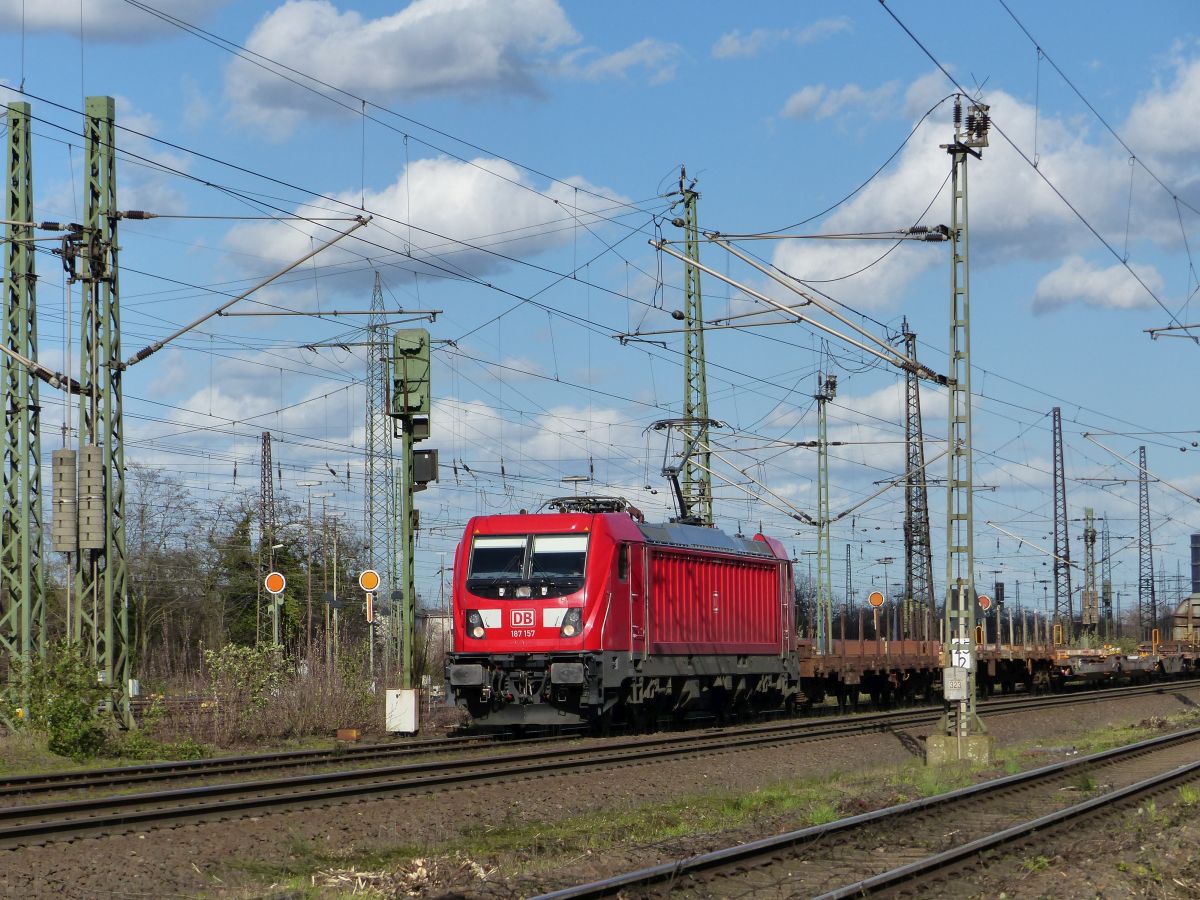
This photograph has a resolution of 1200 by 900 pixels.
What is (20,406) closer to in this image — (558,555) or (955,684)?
(558,555)

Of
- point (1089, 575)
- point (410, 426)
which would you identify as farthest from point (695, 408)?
point (1089, 575)

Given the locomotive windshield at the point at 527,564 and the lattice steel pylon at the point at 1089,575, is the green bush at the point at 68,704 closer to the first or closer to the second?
the locomotive windshield at the point at 527,564

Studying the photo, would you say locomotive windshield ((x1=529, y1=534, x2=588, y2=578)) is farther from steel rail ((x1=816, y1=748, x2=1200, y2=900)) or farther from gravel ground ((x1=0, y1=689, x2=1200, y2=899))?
steel rail ((x1=816, y1=748, x2=1200, y2=900))

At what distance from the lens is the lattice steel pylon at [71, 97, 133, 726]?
78.4 feet

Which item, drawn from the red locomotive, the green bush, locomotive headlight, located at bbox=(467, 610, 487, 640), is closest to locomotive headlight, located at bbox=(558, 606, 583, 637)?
the red locomotive

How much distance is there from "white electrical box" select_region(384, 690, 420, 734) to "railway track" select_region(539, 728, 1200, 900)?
11.4 metres

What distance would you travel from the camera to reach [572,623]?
2645 cm

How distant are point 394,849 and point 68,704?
9372 millimetres

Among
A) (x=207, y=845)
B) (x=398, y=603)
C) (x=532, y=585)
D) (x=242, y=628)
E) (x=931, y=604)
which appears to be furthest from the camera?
(x=242, y=628)

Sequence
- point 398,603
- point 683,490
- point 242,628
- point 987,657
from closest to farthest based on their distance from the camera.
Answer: point 683,490 → point 398,603 → point 987,657 → point 242,628

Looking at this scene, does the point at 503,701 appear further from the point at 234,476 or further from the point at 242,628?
the point at 242,628

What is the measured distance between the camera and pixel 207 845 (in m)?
14.1

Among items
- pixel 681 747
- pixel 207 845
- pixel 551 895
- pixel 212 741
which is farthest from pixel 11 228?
pixel 551 895

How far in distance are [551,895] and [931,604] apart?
46748 mm
